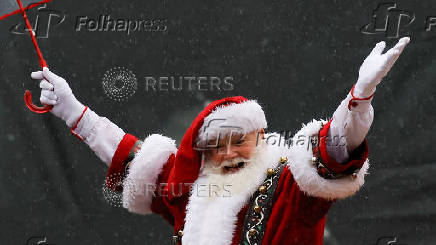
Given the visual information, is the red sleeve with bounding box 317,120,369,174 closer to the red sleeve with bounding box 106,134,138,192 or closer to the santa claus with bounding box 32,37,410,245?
the santa claus with bounding box 32,37,410,245

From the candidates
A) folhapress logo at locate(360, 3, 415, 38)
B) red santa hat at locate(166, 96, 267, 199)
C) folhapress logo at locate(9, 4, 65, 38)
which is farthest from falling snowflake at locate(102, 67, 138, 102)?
folhapress logo at locate(360, 3, 415, 38)

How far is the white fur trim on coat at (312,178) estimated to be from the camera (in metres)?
1.45

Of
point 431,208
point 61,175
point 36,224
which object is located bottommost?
point 36,224

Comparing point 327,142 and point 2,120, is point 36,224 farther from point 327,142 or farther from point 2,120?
point 327,142

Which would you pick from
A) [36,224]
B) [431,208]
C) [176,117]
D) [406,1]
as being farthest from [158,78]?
[431,208]

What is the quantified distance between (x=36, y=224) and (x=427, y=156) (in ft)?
5.65

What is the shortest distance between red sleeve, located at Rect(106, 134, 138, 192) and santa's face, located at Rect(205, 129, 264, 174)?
35 cm

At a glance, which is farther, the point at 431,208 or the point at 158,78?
the point at 158,78

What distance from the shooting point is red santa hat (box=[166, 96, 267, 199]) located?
1.70m

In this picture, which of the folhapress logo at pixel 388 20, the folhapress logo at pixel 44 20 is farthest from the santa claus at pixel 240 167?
the folhapress logo at pixel 388 20

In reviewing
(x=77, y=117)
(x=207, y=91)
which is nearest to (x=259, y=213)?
(x=77, y=117)


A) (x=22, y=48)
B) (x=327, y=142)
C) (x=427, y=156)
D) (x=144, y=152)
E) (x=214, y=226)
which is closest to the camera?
(x=327, y=142)

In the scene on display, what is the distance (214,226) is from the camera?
164 cm

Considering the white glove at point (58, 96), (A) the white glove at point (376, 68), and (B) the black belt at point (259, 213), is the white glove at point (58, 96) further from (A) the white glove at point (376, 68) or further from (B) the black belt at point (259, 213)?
(A) the white glove at point (376, 68)
